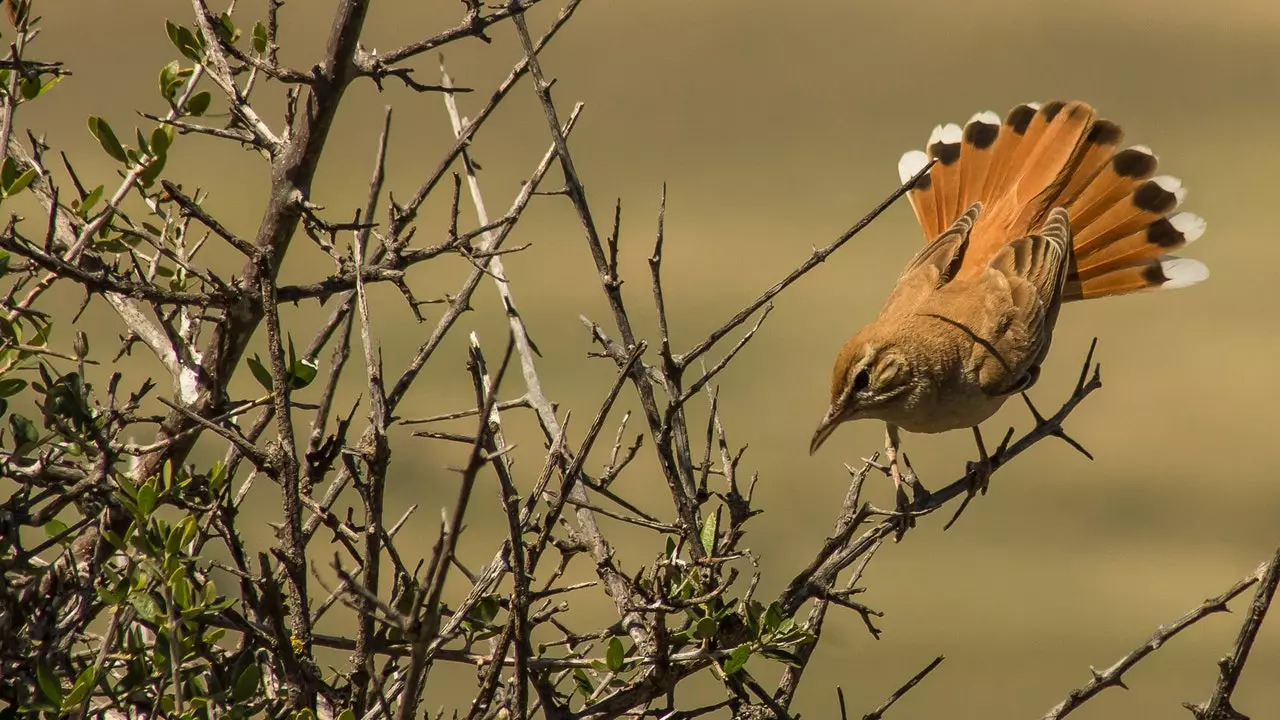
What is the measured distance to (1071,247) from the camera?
5.46m

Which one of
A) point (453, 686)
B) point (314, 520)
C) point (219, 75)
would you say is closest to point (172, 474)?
point (314, 520)

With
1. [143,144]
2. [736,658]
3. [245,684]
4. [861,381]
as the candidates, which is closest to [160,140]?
[143,144]

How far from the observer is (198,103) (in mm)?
2725

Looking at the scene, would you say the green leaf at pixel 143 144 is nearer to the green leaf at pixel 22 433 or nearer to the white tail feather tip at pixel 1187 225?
the green leaf at pixel 22 433

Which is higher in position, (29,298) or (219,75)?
(219,75)

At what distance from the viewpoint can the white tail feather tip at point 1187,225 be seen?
5480 millimetres

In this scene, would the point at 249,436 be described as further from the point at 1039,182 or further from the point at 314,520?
the point at 1039,182

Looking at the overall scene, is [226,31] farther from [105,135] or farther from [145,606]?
[145,606]

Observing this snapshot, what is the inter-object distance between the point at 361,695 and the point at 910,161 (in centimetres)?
448

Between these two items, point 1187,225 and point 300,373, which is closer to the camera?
point 300,373

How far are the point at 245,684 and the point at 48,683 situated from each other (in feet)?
0.96

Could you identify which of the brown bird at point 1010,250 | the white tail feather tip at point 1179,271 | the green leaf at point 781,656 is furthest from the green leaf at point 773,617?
the white tail feather tip at point 1179,271

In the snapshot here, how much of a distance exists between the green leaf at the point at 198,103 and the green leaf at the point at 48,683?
1.27m

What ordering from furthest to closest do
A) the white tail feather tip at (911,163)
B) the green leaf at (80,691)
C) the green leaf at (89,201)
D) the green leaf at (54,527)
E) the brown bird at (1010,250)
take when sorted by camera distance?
the white tail feather tip at (911,163) < the brown bird at (1010,250) < the green leaf at (89,201) < the green leaf at (54,527) < the green leaf at (80,691)
